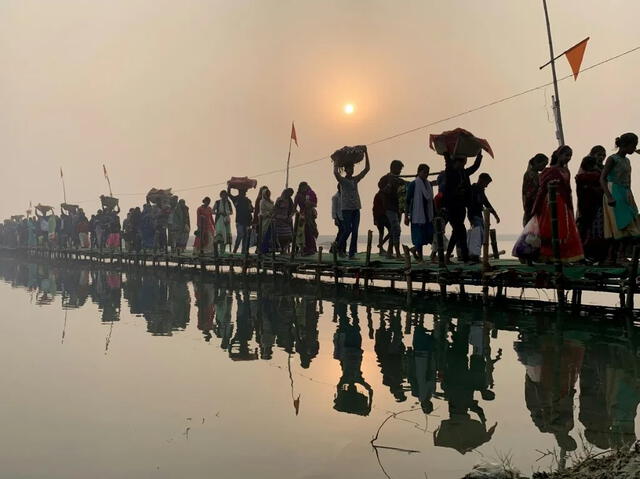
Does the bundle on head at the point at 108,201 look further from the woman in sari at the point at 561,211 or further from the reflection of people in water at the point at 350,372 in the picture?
the woman in sari at the point at 561,211

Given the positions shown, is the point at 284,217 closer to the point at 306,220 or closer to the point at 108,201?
the point at 306,220

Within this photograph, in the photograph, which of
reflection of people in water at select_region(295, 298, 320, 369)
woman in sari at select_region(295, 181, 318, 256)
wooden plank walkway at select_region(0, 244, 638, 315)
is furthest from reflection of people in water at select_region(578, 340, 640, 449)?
woman in sari at select_region(295, 181, 318, 256)

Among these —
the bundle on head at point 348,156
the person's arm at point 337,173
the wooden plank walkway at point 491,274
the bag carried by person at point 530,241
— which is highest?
the bundle on head at point 348,156

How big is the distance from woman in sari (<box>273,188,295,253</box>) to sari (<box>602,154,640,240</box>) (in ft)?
31.5

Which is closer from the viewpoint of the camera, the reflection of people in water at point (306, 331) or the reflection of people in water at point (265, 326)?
the reflection of people in water at point (306, 331)

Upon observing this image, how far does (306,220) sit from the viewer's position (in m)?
16.4

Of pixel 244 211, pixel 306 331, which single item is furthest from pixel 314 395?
pixel 244 211

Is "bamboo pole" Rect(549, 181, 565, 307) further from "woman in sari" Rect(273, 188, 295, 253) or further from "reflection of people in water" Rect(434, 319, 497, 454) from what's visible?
"woman in sari" Rect(273, 188, 295, 253)

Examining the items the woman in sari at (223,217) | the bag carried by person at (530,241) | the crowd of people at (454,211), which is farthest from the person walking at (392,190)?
the woman in sari at (223,217)

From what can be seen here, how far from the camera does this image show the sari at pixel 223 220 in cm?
1958

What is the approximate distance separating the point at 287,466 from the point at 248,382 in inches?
87.0

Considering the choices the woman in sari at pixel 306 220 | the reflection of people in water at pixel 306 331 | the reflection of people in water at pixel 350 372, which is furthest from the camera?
the woman in sari at pixel 306 220

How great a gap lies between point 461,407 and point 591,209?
552cm

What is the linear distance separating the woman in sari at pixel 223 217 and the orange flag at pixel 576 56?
11099 mm
